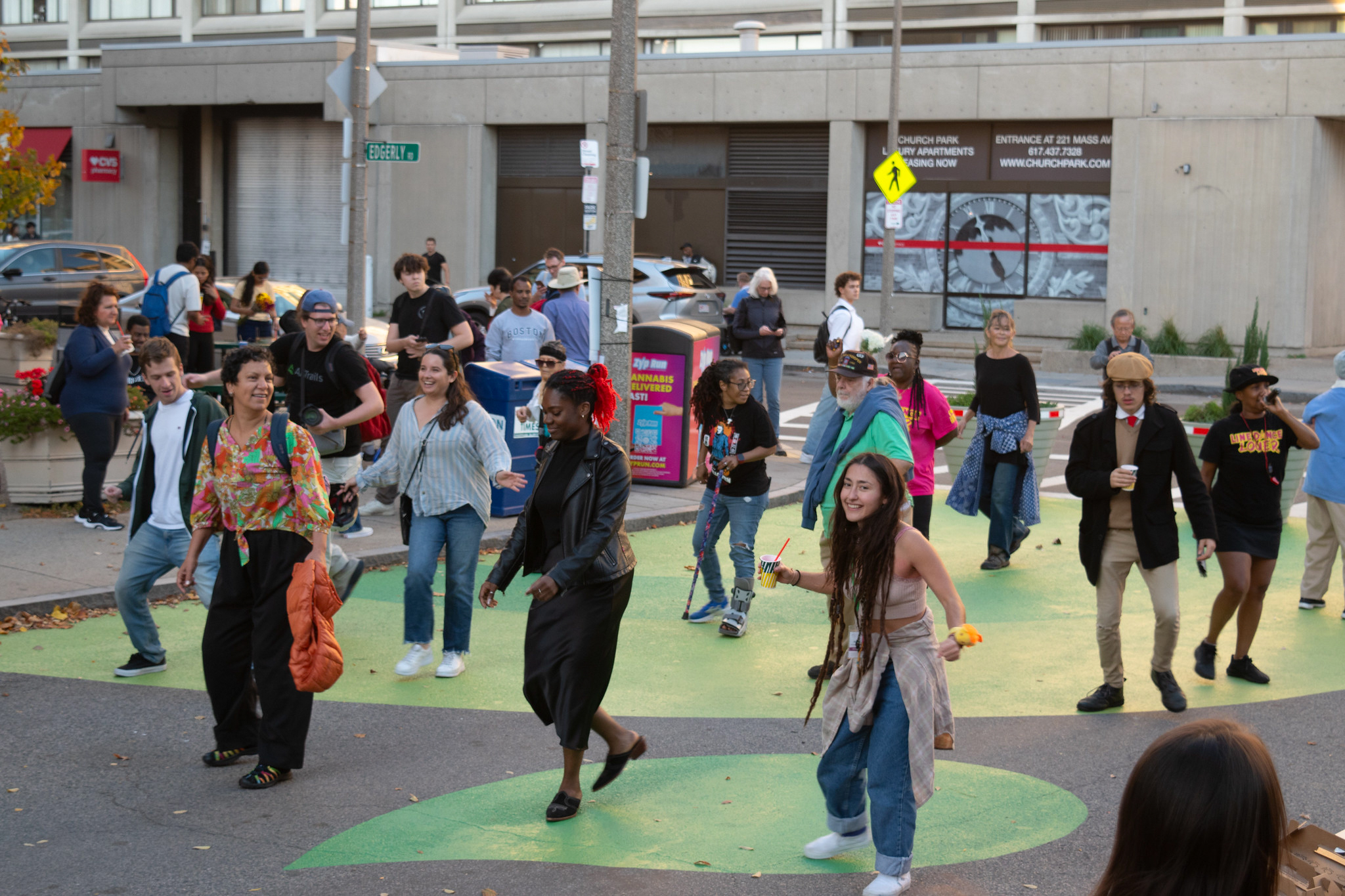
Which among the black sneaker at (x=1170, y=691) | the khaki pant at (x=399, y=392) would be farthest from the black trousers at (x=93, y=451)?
the black sneaker at (x=1170, y=691)

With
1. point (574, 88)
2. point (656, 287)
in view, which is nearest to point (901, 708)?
point (656, 287)

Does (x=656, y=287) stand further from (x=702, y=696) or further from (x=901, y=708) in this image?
(x=901, y=708)

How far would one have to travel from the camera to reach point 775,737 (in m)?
6.96

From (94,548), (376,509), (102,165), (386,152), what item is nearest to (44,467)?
(94,548)

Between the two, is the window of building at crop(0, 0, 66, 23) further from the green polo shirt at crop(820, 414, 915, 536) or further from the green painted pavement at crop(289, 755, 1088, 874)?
the green painted pavement at crop(289, 755, 1088, 874)

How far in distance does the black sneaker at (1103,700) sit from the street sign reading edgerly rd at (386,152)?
10.7m

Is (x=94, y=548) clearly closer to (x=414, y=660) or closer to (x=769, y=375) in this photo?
(x=414, y=660)

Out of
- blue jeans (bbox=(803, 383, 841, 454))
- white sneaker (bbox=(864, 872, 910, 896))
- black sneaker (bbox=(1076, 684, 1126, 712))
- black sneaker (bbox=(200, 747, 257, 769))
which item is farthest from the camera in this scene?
blue jeans (bbox=(803, 383, 841, 454))

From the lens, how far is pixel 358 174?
1595 cm

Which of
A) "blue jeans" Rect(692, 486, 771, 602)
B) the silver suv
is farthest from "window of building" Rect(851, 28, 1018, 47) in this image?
"blue jeans" Rect(692, 486, 771, 602)

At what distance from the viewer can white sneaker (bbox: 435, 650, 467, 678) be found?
7.84 meters

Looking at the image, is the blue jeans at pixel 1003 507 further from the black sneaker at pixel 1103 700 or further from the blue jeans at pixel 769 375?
the blue jeans at pixel 769 375

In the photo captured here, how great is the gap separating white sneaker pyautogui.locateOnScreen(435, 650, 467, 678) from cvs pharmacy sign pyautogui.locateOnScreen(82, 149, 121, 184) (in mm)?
33370

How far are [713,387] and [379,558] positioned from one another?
315 centimetres
